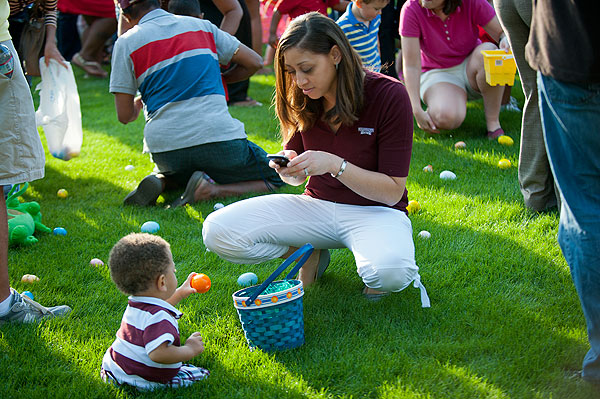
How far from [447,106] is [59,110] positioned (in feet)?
10.7

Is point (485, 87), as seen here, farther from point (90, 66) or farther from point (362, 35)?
point (90, 66)

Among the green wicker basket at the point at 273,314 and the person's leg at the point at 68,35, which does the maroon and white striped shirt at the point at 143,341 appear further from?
the person's leg at the point at 68,35

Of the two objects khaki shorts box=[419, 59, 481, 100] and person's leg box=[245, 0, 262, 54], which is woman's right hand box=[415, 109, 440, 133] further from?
person's leg box=[245, 0, 262, 54]

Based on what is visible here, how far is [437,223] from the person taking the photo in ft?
13.0

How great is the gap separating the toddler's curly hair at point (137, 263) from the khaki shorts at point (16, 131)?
0.90m

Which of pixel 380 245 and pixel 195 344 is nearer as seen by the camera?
pixel 195 344

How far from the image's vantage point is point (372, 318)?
2.91 meters

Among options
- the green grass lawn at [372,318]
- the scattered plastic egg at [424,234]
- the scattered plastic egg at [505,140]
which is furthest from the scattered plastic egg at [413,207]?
the scattered plastic egg at [505,140]

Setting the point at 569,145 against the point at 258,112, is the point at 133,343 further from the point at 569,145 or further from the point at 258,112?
the point at 258,112

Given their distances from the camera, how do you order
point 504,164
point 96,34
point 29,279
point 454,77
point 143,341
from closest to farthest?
point 143,341 < point 29,279 < point 504,164 < point 454,77 < point 96,34

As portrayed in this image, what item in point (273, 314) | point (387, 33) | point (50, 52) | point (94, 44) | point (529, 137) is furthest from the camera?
point (94, 44)

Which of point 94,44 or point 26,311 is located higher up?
point 26,311

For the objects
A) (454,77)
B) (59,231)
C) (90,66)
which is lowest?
(90,66)

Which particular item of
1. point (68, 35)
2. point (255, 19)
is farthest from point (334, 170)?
point (68, 35)
